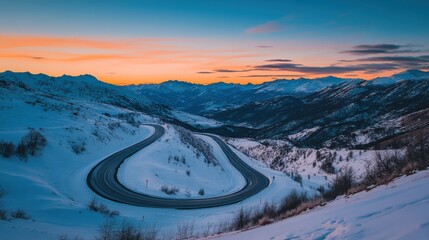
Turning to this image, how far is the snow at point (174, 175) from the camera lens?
111 ft

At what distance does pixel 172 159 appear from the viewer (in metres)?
49.3

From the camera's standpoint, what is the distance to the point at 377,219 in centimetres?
691

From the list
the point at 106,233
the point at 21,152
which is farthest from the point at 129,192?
the point at 106,233

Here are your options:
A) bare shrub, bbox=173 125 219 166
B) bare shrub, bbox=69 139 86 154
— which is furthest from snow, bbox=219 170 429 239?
bare shrub, bbox=173 125 219 166

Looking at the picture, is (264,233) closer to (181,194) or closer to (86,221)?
(86,221)

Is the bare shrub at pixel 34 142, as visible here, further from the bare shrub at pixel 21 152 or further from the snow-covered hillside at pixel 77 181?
the bare shrub at pixel 21 152

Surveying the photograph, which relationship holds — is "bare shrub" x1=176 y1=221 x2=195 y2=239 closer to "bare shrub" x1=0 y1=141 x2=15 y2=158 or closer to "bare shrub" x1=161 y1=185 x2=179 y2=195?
"bare shrub" x1=161 y1=185 x2=179 y2=195

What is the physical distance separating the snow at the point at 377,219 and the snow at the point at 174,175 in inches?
952

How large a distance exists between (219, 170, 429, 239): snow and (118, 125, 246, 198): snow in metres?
24.2

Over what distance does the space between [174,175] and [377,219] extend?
3451cm

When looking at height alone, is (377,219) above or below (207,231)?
above

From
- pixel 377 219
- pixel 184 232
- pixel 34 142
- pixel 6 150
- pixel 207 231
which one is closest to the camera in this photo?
pixel 377 219

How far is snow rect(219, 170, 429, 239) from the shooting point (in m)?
5.95

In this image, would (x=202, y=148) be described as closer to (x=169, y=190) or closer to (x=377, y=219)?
(x=169, y=190)
